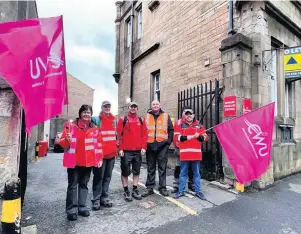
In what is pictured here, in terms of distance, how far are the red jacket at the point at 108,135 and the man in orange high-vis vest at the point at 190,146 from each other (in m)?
1.34

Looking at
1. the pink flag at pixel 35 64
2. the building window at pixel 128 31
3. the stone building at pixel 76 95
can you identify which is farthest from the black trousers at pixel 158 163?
the stone building at pixel 76 95

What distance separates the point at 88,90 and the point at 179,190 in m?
32.7

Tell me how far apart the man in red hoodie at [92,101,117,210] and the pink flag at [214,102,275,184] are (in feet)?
6.55

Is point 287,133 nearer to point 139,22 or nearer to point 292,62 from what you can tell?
point 292,62

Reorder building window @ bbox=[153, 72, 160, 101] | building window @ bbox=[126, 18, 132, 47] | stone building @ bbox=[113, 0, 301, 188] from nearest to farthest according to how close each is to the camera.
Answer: stone building @ bbox=[113, 0, 301, 188], building window @ bbox=[153, 72, 160, 101], building window @ bbox=[126, 18, 132, 47]

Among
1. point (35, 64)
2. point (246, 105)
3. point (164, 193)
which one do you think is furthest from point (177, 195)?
point (35, 64)

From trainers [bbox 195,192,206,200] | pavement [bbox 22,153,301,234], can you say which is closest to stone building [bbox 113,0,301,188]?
pavement [bbox 22,153,301,234]

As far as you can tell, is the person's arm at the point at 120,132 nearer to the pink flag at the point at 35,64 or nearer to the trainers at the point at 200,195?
the pink flag at the point at 35,64

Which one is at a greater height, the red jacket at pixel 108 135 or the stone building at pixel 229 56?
the stone building at pixel 229 56

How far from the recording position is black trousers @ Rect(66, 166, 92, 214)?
3539 mm

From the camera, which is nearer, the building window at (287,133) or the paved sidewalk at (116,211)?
the paved sidewalk at (116,211)

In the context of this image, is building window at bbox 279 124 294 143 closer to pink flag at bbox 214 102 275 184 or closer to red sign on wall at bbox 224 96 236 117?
red sign on wall at bbox 224 96 236 117

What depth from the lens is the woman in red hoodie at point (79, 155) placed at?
349 cm

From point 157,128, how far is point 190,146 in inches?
30.6
